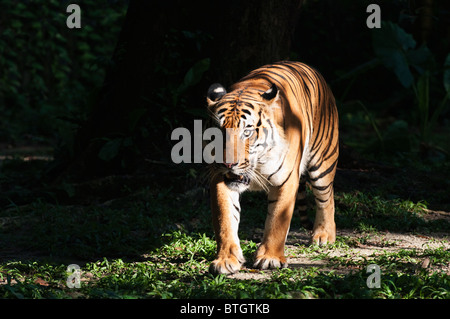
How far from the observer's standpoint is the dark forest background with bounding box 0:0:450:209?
22.2 feet

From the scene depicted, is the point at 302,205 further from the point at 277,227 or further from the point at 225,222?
the point at 225,222

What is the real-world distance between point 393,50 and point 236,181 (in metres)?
5.52

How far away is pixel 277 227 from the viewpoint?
4492 millimetres

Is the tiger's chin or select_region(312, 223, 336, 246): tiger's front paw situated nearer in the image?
the tiger's chin

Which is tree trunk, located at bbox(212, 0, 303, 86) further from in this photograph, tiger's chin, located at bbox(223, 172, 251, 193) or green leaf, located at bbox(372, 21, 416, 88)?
green leaf, located at bbox(372, 21, 416, 88)

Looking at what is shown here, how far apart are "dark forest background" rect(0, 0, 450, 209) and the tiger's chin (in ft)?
7.32

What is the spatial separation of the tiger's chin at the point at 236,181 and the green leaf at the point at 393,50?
5.30 meters

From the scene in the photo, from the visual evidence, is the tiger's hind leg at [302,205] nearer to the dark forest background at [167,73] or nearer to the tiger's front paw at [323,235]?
the tiger's front paw at [323,235]

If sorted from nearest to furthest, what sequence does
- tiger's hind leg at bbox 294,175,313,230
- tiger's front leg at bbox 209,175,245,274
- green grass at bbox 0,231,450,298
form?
green grass at bbox 0,231,450,298
tiger's front leg at bbox 209,175,245,274
tiger's hind leg at bbox 294,175,313,230

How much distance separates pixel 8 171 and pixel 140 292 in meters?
4.90

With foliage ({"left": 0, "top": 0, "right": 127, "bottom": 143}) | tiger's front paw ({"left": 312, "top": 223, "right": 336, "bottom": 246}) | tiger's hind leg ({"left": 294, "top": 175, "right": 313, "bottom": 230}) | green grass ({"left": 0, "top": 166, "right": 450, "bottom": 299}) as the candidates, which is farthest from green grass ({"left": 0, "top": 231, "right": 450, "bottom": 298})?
foliage ({"left": 0, "top": 0, "right": 127, "bottom": 143})

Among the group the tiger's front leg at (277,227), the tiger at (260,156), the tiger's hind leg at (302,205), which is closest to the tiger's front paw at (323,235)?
the tiger's hind leg at (302,205)

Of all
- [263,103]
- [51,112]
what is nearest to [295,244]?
[263,103]

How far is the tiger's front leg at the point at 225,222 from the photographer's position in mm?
4395
